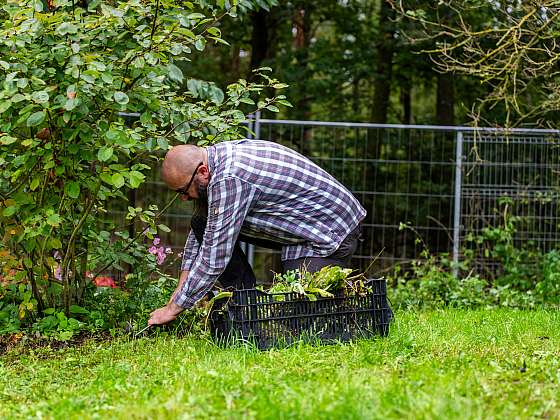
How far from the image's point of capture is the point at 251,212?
185 inches

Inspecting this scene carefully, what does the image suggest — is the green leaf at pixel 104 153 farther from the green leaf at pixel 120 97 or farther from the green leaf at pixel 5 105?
the green leaf at pixel 5 105

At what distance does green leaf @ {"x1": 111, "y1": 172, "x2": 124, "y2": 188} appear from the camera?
14.3 ft

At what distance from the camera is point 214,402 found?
3.04 m

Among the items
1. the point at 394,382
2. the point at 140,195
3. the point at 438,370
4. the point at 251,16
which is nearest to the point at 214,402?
the point at 394,382

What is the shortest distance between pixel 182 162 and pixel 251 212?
0.51 m

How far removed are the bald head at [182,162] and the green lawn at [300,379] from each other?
2.97ft

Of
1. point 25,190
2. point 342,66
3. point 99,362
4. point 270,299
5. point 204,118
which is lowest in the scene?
point 99,362

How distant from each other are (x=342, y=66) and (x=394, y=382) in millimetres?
9332

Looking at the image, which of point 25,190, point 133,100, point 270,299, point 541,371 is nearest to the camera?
point 541,371

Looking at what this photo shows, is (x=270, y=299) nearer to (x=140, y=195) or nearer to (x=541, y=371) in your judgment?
(x=541, y=371)

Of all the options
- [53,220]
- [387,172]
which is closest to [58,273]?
[53,220]

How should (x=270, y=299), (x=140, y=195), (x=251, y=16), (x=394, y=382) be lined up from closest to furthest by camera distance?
(x=394, y=382) < (x=270, y=299) < (x=140, y=195) < (x=251, y=16)

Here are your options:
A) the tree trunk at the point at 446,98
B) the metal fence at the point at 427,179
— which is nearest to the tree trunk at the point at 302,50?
the tree trunk at the point at 446,98

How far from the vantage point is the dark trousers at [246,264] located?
4.83 metres
